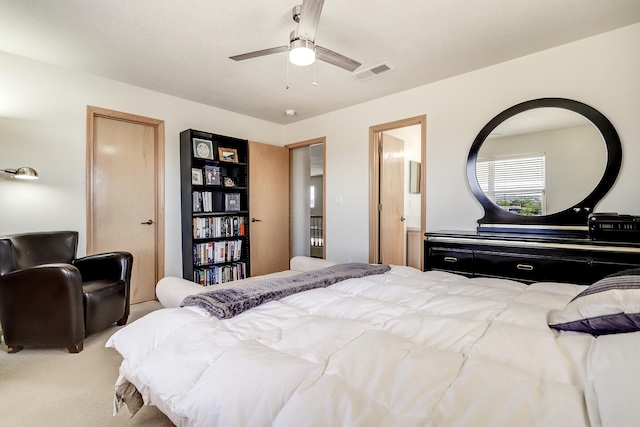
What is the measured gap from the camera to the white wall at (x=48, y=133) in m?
2.73

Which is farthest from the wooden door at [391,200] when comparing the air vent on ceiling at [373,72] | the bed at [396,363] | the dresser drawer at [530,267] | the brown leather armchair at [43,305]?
the brown leather armchair at [43,305]

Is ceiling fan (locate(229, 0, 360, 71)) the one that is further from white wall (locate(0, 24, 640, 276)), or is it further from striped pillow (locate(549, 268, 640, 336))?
striped pillow (locate(549, 268, 640, 336))

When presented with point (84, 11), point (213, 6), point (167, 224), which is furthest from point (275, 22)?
point (167, 224)

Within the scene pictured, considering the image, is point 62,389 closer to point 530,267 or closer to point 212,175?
point 212,175

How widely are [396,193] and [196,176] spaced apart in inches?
108

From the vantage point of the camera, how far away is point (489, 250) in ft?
8.46

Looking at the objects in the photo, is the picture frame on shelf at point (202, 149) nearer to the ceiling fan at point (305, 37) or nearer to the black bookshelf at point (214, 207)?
the black bookshelf at point (214, 207)

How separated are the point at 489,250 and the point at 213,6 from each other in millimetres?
2861

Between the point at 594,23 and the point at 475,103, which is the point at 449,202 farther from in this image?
the point at 594,23

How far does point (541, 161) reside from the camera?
277cm

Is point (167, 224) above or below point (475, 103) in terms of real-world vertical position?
below

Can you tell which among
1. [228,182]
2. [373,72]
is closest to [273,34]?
[373,72]

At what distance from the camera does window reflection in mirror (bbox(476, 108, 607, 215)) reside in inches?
101

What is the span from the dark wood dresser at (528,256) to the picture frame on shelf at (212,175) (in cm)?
274
